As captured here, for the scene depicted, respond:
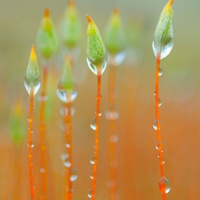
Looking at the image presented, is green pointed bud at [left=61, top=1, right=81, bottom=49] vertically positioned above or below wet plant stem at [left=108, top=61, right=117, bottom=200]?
above

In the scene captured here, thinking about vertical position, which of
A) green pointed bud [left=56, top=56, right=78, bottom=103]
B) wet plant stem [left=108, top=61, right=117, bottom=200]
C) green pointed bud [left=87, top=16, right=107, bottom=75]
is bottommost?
wet plant stem [left=108, top=61, right=117, bottom=200]

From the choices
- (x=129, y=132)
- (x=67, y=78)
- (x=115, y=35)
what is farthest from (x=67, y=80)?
(x=129, y=132)

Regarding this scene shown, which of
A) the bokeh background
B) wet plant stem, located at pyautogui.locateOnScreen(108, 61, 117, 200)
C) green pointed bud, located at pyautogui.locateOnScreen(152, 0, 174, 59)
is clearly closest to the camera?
green pointed bud, located at pyautogui.locateOnScreen(152, 0, 174, 59)

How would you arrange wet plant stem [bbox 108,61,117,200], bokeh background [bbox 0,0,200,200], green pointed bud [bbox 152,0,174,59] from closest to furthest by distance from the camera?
green pointed bud [bbox 152,0,174,59]
wet plant stem [bbox 108,61,117,200]
bokeh background [bbox 0,0,200,200]

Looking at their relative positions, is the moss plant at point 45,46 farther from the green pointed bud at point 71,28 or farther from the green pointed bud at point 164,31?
the green pointed bud at point 164,31

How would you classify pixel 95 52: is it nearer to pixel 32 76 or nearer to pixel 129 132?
pixel 32 76

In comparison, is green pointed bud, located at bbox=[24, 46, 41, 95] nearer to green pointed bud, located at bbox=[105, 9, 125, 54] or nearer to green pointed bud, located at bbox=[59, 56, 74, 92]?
green pointed bud, located at bbox=[59, 56, 74, 92]

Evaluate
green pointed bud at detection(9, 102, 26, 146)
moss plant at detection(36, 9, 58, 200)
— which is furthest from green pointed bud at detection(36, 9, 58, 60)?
green pointed bud at detection(9, 102, 26, 146)

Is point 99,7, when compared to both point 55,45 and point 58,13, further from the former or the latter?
point 55,45
